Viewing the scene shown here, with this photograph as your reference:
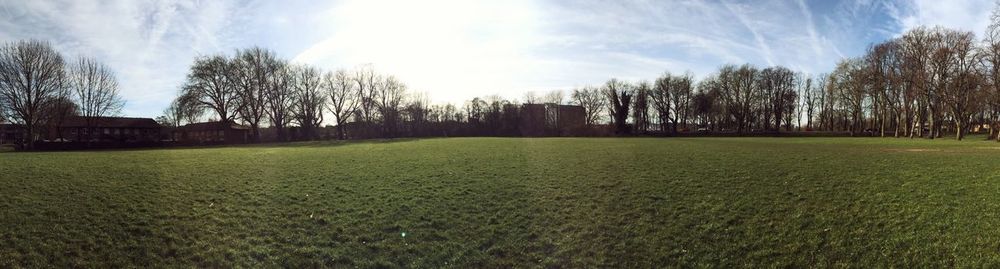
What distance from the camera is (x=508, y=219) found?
10.7m

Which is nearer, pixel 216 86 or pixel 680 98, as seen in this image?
pixel 216 86

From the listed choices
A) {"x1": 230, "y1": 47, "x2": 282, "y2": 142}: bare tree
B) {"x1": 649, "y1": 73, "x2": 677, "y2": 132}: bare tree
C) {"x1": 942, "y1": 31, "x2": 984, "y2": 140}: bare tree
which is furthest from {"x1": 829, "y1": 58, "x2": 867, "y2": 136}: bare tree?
{"x1": 230, "y1": 47, "x2": 282, "y2": 142}: bare tree

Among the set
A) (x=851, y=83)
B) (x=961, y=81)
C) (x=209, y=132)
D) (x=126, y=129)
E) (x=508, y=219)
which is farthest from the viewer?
(x=209, y=132)

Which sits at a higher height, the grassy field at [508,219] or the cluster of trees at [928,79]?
the cluster of trees at [928,79]

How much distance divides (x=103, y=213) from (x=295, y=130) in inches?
2727

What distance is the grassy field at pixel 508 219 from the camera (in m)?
8.34

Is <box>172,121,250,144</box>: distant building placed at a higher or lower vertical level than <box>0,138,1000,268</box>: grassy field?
higher

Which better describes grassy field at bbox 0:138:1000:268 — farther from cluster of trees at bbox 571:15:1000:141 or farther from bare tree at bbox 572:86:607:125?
bare tree at bbox 572:86:607:125

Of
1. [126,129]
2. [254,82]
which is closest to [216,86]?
[254,82]

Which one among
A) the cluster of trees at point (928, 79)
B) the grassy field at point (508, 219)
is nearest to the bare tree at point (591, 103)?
the cluster of trees at point (928, 79)

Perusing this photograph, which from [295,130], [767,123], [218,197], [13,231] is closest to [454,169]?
[218,197]

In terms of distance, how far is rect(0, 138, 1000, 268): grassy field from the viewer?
834 cm

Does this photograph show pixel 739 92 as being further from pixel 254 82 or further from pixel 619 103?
pixel 254 82

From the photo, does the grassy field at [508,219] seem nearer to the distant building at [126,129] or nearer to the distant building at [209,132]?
the distant building at [209,132]
